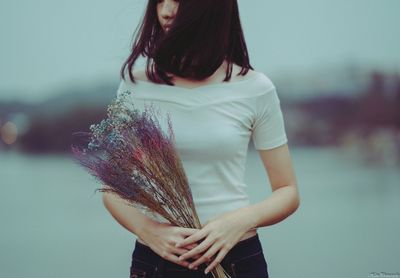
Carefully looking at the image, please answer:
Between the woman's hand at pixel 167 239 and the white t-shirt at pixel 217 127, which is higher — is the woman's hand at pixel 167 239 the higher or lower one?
the lower one

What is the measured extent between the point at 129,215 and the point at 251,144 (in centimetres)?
114

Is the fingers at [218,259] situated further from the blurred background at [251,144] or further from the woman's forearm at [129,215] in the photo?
the blurred background at [251,144]

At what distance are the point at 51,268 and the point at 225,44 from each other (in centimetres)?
137

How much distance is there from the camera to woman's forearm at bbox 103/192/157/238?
1.57 m

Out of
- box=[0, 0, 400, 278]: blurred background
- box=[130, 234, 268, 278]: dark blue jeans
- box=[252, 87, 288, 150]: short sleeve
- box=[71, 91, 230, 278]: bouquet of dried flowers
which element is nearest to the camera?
box=[71, 91, 230, 278]: bouquet of dried flowers

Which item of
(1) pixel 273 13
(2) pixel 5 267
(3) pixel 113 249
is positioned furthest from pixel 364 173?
(2) pixel 5 267

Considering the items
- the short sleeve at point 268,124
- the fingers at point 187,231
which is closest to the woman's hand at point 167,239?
the fingers at point 187,231

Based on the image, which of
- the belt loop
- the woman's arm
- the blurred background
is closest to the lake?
the blurred background

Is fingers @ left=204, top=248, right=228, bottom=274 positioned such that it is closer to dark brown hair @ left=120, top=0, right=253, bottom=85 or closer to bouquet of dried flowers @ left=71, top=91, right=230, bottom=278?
bouquet of dried flowers @ left=71, top=91, right=230, bottom=278

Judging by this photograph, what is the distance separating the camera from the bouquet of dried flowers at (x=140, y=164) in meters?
1.45

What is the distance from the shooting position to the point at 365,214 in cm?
272

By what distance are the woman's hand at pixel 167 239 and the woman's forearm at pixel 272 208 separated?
0.47 ft

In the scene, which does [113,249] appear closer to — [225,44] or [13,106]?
[13,106]

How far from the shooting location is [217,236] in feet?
4.88
